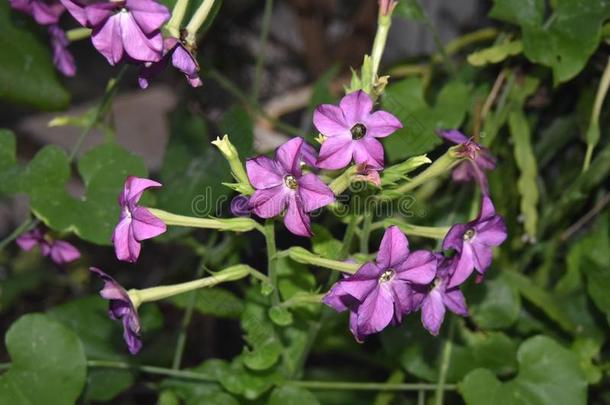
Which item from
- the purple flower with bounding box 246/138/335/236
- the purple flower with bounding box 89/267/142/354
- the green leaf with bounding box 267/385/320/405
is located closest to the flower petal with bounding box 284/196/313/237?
the purple flower with bounding box 246/138/335/236

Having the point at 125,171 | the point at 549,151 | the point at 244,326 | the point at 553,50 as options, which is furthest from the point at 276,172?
the point at 549,151

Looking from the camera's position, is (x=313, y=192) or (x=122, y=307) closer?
(x=313, y=192)

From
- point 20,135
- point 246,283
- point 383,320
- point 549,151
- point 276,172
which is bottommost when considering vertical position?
point 20,135

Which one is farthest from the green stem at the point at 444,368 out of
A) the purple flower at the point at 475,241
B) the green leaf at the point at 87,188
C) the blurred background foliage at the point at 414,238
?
the green leaf at the point at 87,188

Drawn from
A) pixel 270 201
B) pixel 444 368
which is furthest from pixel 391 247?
pixel 444 368

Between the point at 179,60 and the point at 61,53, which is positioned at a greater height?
the point at 179,60

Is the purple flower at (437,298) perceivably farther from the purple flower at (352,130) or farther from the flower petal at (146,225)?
the flower petal at (146,225)

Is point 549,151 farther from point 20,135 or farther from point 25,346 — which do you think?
point 20,135

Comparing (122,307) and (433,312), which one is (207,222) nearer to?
(122,307)
